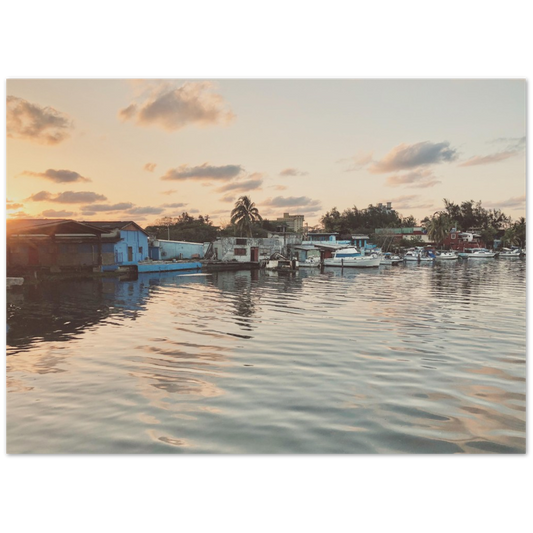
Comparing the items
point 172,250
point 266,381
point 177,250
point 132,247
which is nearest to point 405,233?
point 177,250

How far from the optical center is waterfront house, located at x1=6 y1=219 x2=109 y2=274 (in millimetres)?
29734

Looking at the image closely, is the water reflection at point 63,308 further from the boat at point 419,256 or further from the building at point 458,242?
the building at point 458,242

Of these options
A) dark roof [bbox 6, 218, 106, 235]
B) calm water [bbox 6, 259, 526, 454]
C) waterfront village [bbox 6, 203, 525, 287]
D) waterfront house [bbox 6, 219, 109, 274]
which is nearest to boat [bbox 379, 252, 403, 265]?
waterfront village [bbox 6, 203, 525, 287]

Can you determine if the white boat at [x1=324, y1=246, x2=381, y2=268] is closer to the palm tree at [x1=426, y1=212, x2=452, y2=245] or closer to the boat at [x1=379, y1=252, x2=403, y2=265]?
the boat at [x1=379, y1=252, x2=403, y2=265]

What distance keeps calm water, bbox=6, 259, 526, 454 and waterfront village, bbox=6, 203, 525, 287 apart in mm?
16081

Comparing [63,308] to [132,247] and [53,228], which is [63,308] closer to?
Answer: [53,228]

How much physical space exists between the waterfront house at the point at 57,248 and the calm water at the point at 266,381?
50.7ft

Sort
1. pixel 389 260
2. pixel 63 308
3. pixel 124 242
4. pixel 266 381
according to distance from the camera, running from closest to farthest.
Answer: pixel 266 381, pixel 63 308, pixel 124 242, pixel 389 260

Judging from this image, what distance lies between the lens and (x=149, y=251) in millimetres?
Result: 47969

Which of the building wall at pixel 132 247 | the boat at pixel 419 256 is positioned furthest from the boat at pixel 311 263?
the boat at pixel 419 256

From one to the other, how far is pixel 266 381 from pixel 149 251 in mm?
42842

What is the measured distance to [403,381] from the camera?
7434 mm
